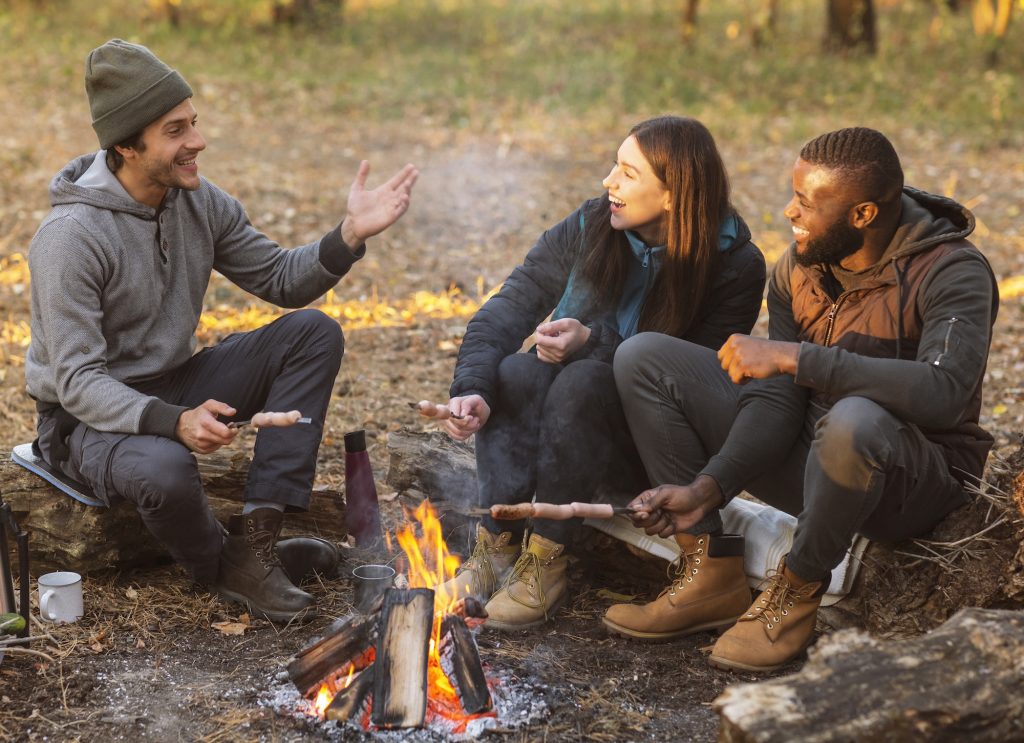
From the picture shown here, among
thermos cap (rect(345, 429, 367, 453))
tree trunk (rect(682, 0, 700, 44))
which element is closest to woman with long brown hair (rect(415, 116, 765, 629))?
thermos cap (rect(345, 429, 367, 453))

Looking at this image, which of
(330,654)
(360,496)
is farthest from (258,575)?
(330,654)

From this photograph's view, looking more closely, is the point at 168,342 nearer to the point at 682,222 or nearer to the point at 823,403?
the point at 682,222

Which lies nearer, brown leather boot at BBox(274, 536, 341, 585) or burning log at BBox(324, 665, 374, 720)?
burning log at BBox(324, 665, 374, 720)

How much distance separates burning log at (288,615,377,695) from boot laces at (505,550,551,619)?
66 centimetres

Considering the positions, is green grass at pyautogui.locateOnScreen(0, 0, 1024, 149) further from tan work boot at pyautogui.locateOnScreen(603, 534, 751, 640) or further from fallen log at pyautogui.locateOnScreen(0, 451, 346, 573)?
tan work boot at pyautogui.locateOnScreen(603, 534, 751, 640)

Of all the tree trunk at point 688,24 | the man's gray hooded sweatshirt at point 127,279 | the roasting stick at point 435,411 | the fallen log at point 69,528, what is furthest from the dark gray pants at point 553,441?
the tree trunk at point 688,24

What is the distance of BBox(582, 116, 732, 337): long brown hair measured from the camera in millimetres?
3596

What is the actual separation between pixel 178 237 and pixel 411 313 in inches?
125

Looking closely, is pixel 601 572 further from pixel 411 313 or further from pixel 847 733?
pixel 411 313

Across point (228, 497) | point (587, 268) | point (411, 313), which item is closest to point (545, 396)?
point (587, 268)

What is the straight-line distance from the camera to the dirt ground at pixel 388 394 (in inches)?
119

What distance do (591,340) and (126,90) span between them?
1.77m

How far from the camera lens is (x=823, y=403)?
11.0 feet

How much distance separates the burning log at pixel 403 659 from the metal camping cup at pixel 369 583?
508mm
